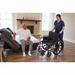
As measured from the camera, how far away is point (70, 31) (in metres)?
5.87

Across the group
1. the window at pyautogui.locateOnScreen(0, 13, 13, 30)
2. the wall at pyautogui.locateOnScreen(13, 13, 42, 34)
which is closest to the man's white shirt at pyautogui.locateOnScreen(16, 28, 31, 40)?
the wall at pyautogui.locateOnScreen(13, 13, 42, 34)

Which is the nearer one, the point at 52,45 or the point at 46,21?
the point at 52,45

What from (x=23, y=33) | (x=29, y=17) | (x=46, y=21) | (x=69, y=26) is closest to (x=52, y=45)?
(x=23, y=33)

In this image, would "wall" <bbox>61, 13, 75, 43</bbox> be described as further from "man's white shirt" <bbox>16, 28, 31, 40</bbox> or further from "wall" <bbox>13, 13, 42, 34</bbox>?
"man's white shirt" <bbox>16, 28, 31, 40</bbox>

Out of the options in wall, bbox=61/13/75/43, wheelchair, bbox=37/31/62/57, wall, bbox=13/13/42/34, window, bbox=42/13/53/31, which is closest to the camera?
wheelchair, bbox=37/31/62/57

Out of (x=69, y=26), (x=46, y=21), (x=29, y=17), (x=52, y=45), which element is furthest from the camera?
(x=46, y=21)

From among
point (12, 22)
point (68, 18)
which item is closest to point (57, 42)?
point (68, 18)

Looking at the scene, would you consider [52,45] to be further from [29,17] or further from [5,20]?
[5,20]

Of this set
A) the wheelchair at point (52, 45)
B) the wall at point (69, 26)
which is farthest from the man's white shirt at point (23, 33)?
the wall at point (69, 26)

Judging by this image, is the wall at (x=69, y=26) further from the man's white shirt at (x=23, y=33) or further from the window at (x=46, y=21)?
the man's white shirt at (x=23, y=33)

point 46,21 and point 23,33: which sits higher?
point 46,21

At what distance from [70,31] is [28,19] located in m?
2.81

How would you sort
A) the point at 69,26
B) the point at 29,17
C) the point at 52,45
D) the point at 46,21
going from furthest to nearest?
the point at 46,21, the point at 29,17, the point at 69,26, the point at 52,45

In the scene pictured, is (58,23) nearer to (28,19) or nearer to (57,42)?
(57,42)
